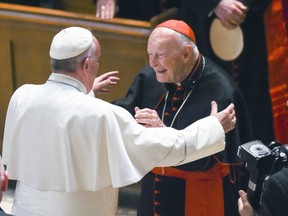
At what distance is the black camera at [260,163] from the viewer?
4312 millimetres

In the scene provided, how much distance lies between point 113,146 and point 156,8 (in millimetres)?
2699

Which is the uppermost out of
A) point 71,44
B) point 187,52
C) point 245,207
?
point 71,44

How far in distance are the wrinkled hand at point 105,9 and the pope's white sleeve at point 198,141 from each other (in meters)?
2.23

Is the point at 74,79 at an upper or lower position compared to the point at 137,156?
upper

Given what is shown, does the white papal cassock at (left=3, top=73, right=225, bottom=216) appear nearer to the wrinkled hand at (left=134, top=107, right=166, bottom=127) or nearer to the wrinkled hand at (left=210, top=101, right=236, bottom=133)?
the wrinkled hand at (left=210, top=101, right=236, bottom=133)

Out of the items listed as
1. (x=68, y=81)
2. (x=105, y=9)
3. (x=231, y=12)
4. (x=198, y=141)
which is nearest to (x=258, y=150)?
(x=198, y=141)

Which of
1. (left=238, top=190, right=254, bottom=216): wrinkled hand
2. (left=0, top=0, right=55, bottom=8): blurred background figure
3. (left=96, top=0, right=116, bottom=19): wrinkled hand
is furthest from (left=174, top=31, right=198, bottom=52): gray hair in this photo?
(left=0, top=0, right=55, bottom=8): blurred background figure

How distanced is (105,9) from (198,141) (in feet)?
7.81

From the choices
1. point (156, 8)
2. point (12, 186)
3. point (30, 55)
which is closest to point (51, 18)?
point (30, 55)

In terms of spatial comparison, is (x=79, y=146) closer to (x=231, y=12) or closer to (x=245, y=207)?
(x=245, y=207)

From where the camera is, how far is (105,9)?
6.84 m

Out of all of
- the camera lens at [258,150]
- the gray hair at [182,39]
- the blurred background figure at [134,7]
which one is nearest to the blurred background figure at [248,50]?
the blurred background figure at [134,7]

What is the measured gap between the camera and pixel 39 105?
184 inches

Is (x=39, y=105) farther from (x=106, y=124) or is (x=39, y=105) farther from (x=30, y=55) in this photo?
(x=30, y=55)
